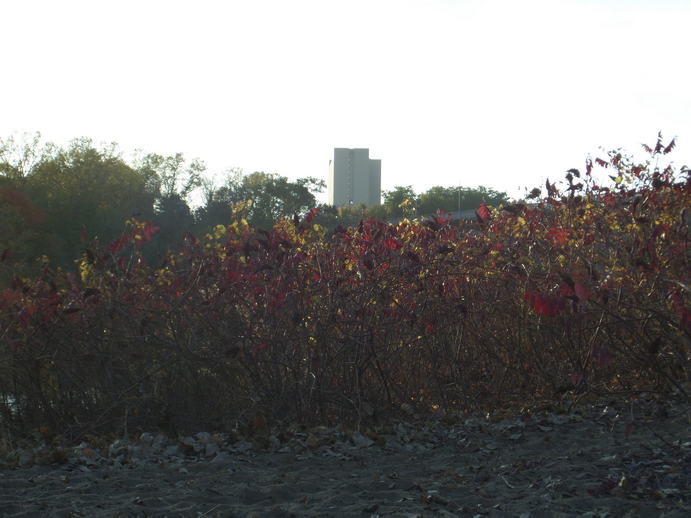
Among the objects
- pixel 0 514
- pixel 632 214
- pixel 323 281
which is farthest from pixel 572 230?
pixel 0 514

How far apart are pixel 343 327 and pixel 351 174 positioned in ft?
234

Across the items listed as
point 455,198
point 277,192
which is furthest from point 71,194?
point 455,198

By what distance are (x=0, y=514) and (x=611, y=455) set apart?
9.61 ft

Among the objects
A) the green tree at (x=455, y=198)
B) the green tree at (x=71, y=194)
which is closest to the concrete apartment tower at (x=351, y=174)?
the green tree at (x=455, y=198)

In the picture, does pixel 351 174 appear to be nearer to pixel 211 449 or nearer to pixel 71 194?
pixel 71 194

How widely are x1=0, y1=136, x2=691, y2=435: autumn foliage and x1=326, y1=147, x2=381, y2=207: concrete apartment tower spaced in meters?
67.4

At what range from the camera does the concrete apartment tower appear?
7494 cm

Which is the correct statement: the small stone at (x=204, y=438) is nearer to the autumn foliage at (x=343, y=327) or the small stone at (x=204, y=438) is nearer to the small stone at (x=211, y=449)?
the small stone at (x=211, y=449)

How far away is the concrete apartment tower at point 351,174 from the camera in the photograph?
74938mm

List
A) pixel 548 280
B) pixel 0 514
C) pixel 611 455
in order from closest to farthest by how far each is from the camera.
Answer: pixel 0 514
pixel 611 455
pixel 548 280

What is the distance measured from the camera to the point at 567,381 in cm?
611

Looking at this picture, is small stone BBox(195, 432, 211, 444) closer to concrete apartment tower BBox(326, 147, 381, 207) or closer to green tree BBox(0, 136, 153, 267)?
green tree BBox(0, 136, 153, 267)

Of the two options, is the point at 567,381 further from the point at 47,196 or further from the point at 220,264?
the point at 47,196

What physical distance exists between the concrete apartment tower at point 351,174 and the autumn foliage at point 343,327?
221ft
